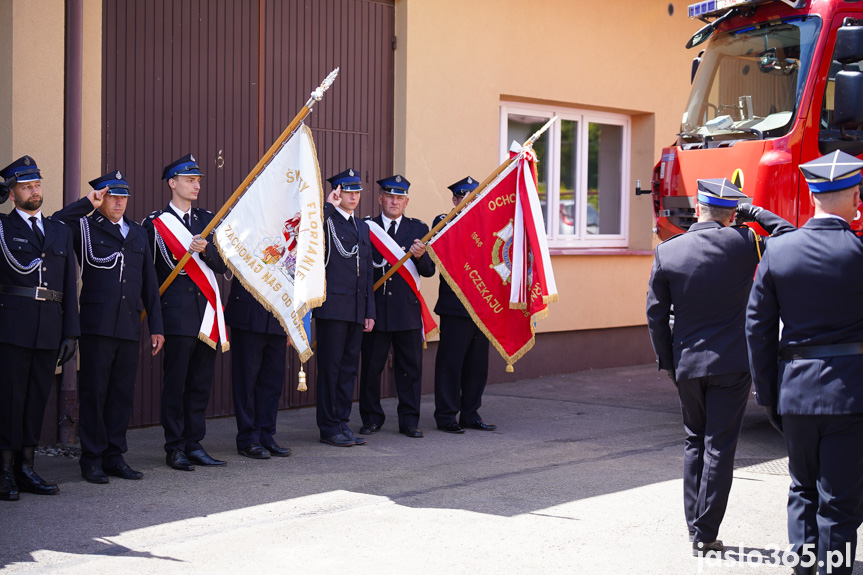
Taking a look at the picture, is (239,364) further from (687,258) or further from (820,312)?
(820,312)

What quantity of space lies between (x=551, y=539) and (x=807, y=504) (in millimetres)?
1417

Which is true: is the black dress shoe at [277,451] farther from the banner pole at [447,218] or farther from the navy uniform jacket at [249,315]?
the banner pole at [447,218]

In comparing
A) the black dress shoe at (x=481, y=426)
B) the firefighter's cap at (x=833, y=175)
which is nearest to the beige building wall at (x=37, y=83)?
the black dress shoe at (x=481, y=426)

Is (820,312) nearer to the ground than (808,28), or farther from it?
nearer to the ground

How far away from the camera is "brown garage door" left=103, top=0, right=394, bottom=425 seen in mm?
7910

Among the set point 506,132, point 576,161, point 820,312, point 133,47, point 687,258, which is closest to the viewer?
point 820,312

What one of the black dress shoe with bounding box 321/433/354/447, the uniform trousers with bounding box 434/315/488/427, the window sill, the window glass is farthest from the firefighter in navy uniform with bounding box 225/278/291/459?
the window glass

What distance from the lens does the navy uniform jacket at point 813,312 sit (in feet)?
14.0

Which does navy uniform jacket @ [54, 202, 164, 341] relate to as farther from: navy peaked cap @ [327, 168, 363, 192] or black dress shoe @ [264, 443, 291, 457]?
navy peaked cap @ [327, 168, 363, 192]

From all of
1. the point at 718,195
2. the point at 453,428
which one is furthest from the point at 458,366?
the point at 718,195

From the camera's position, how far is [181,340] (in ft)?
22.3

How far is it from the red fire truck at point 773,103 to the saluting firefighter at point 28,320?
15.7ft

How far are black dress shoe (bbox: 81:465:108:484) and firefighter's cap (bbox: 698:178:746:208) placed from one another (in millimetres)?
3990

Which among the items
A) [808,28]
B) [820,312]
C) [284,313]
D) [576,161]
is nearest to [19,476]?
[284,313]
